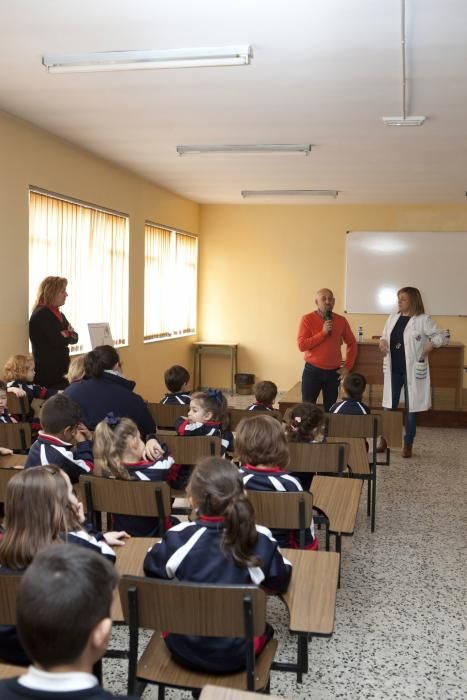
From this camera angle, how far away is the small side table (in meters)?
11.8

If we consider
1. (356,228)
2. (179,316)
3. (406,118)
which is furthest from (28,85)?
(356,228)

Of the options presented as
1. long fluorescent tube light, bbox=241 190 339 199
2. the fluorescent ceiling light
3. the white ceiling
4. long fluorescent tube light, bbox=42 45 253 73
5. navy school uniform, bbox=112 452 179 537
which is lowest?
navy school uniform, bbox=112 452 179 537

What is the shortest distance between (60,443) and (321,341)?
3.80 m

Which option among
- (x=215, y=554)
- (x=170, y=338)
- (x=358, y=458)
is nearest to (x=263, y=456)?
(x=215, y=554)

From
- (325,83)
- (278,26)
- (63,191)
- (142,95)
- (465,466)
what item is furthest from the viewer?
(63,191)

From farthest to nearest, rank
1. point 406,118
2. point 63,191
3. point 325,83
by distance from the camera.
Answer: point 63,191
point 406,118
point 325,83

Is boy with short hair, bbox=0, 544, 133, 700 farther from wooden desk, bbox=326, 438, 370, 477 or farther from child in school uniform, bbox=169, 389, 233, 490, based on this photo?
wooden desk, bbox=326, 438, 370, 477

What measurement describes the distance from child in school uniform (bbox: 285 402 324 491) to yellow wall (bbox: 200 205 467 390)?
7.59 meters

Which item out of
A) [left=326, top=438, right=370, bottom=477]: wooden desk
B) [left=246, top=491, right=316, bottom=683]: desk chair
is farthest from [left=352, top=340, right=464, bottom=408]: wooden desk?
[left=246, top=491, right=316, bottom=683]: desk chair

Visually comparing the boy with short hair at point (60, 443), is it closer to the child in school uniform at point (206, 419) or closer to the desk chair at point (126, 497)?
the desk chair at point (126, 497)

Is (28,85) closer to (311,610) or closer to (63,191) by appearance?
(63,191)

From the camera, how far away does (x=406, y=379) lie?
668 centimetres

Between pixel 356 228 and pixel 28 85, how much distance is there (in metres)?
7.21

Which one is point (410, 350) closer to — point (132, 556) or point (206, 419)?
point (206, 419)
